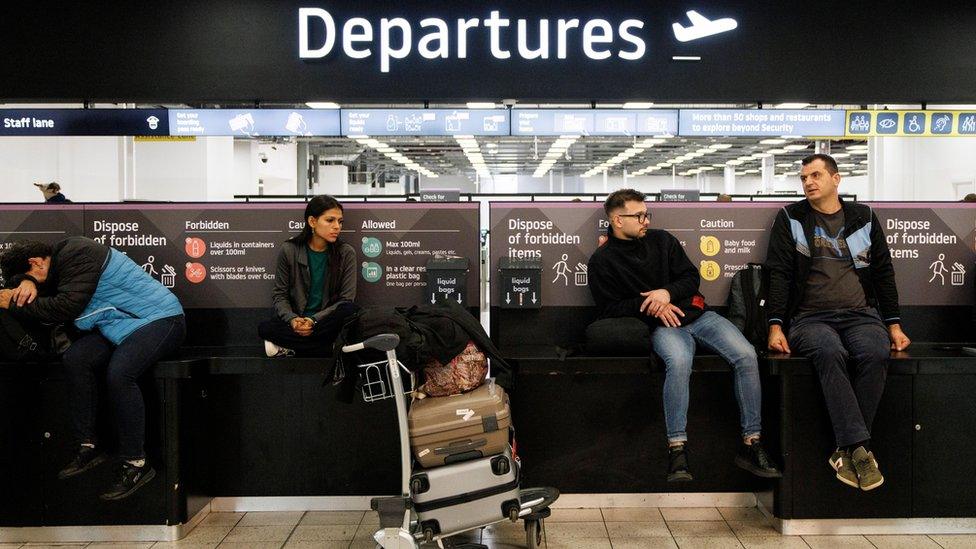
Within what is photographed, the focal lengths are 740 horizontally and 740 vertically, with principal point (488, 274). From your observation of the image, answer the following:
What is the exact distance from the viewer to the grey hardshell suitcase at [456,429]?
9.54 ft

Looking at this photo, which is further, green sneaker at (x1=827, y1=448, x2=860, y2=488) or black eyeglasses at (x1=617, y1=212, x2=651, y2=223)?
black eyeglasses at (x1=617, y1=212, x2=651, y2=223)

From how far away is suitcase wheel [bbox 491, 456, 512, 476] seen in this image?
294 centimetres

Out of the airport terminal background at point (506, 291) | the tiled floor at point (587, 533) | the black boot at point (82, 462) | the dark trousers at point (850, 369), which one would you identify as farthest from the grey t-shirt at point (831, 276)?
the black boot at point (82, 462)

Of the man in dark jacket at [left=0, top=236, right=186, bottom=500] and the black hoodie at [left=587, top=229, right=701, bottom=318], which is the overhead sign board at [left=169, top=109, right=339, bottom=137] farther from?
the black hoodie at [left=587, top=229, right=701, bottom=318]

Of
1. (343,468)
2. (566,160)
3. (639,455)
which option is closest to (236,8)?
(343,468)

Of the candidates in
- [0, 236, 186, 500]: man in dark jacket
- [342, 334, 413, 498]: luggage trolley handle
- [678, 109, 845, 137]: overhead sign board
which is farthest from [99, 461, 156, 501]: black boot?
[678, 109, 845, 137]: overhead sign board

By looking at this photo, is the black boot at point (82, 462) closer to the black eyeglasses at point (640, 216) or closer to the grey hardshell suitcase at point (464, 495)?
the grey hardshell suitcase at point (464, 495)

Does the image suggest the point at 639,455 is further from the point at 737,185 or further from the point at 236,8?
the point at 737,185

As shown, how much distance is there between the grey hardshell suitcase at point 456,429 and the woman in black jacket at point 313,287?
86 cm

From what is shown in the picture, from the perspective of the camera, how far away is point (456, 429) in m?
2.92

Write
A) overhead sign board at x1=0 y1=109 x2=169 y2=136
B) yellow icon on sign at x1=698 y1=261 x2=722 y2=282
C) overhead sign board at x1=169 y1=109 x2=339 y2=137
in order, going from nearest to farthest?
yellow icon on sign at x1=698 y1=261 x2=722 y2=282 → overhead sign board at x1=0 y1=109 x2=169 y2=136 → overhead sign board at x1=169 y1=109 x2=339 y2=137

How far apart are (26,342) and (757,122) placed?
5455 mm

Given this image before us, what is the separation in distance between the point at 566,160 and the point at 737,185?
439 inches

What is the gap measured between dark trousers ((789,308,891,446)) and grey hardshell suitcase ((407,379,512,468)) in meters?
1.52
